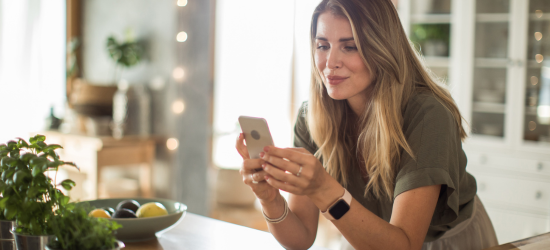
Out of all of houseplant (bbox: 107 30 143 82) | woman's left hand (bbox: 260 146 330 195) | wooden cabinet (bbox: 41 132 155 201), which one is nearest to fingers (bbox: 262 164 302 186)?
woman's left hand (bbox: 260 146 330 195)

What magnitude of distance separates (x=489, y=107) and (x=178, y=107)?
2142 mm

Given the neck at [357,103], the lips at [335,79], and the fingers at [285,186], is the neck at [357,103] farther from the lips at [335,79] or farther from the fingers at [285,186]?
the fingers at [285,186]

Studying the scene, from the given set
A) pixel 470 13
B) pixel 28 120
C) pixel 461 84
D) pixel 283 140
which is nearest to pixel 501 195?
pixel 461 84

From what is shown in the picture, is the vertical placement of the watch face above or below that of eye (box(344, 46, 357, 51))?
below

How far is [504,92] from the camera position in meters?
2.92

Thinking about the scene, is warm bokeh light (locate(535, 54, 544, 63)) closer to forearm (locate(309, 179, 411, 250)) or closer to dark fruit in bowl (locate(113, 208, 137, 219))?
forearm (locate(309, 179, 411, 250))

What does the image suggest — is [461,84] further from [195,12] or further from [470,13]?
[195,12]

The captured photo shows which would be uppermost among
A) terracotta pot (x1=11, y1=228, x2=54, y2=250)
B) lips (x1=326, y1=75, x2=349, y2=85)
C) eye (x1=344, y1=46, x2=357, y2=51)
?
eye (x1=344, y1=46, x2=357, y2=51)

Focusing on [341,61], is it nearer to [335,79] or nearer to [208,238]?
[335,79]

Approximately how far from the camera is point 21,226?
0.79 m

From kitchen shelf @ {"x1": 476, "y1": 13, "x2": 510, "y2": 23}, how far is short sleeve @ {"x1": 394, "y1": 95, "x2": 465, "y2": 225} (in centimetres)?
212

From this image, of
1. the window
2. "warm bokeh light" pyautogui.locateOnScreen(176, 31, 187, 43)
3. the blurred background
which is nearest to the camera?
the blurred background

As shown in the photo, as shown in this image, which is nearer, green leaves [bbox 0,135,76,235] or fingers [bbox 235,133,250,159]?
green leaves [bbox 0,135,76,235]

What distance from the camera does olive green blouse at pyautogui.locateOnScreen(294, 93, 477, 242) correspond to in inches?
41.2
